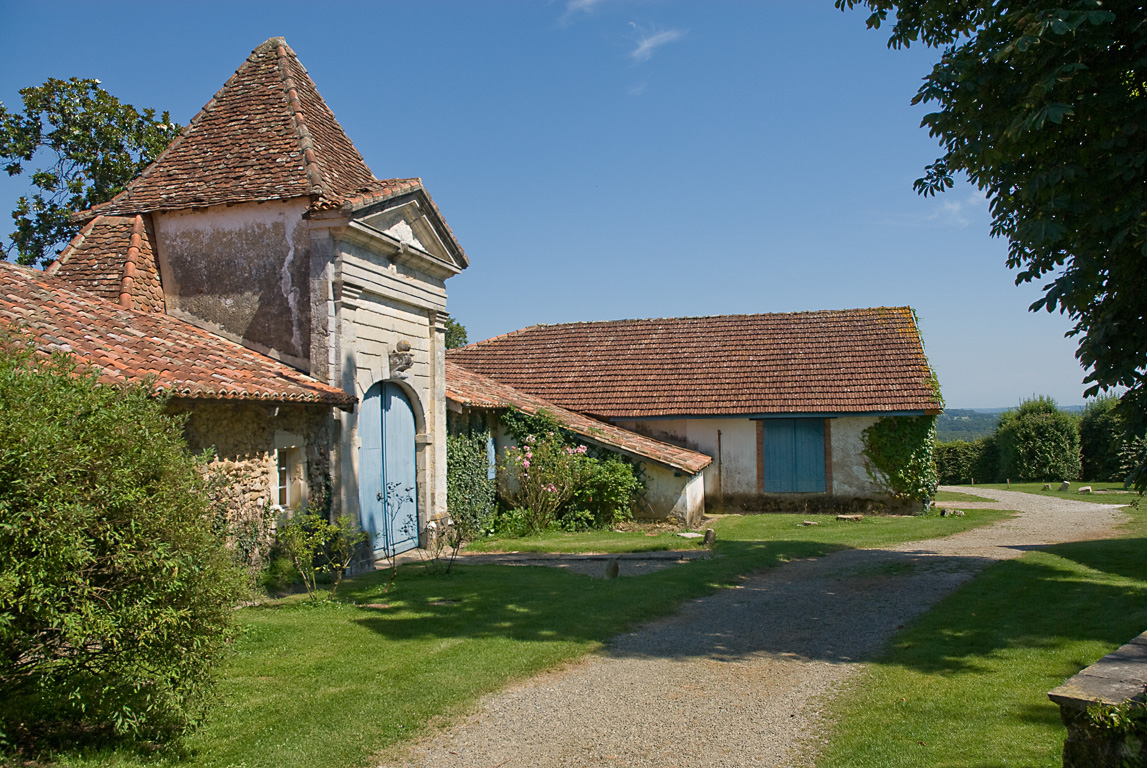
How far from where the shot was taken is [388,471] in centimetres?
1261

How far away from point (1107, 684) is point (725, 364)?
18.2m

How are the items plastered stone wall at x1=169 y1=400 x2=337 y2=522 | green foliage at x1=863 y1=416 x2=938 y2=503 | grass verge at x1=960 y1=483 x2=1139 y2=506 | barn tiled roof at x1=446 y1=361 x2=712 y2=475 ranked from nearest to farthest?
plastered stone wall at x1=169 y1=400 x2=337 y2=522, barn tiled roof at x1=446 y1=361 x2=712 y2=475, green foliage at x1=863 y1=416 x2=938 y2=503, grass verge at x1=960 y1=483 x2=1139 y2=506

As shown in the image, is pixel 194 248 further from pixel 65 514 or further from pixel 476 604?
pixel 65 514

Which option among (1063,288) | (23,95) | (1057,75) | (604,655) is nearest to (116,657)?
(604,655)

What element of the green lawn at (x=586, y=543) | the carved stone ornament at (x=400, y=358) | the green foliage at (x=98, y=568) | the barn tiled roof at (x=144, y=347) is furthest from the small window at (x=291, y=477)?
the green foliage at (x=98, y=568)

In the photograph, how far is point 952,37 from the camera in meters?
8.96

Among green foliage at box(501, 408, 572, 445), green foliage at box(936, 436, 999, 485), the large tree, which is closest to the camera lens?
the large tree

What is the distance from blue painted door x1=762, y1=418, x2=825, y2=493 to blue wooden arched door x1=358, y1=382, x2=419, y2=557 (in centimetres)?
1034

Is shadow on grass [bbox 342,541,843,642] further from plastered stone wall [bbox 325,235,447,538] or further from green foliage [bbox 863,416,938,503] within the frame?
green foliage [bbox 863,416,938,503]

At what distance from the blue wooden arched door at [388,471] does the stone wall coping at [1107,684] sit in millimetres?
9372

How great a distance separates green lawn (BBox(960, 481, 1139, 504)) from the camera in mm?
21361

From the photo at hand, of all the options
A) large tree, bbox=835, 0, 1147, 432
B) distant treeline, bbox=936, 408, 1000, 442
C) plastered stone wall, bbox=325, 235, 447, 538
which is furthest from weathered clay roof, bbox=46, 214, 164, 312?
distant treeline, bbox=936, 408, 1000, 442

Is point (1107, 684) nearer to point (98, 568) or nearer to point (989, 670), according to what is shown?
point (989, 670)

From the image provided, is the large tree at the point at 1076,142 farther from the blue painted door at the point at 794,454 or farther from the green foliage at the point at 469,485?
the blue painted door at the point at 794,454
